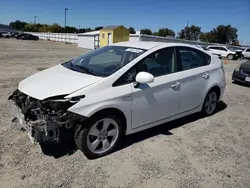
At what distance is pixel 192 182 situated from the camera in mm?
3041

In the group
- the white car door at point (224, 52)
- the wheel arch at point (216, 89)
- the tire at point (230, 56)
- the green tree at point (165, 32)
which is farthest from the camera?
the green tree at point (165, 32)

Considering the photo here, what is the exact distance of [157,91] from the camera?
3.84 meters

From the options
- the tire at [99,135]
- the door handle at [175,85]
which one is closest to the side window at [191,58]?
the door handle at [175,85]

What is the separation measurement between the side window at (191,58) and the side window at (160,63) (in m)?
0.26

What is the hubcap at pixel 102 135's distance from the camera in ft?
10.9

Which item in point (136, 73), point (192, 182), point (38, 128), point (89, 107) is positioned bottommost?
point (192, 182)

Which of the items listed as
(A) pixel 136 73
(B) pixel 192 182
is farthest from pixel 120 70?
(B) pixel 192 182

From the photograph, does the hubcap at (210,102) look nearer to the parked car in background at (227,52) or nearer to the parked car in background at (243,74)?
the parked car in background at (243,74)

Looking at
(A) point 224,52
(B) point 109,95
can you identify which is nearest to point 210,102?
(B) point 109,95

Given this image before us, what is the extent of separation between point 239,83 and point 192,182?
821cm

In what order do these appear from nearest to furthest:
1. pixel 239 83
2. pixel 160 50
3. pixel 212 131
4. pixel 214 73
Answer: pixel 160 50
pixel 212 131
pixel 214 73
pixel 239 83

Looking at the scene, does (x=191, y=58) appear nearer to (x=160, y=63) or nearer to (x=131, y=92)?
(x=160, y=63)

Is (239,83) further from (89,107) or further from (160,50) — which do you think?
(89,107)

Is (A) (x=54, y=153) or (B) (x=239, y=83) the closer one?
(A) (x=54, y=153)
